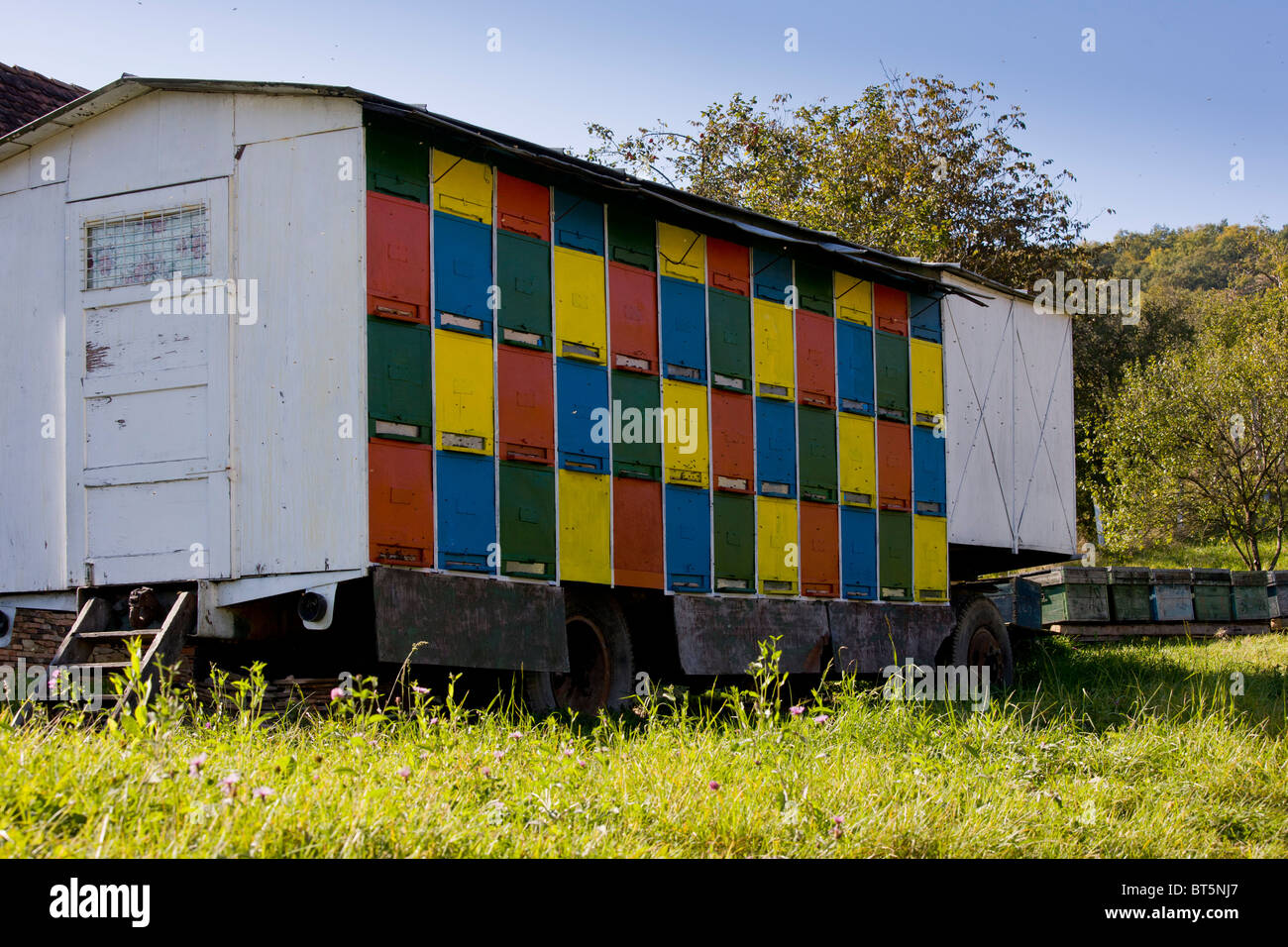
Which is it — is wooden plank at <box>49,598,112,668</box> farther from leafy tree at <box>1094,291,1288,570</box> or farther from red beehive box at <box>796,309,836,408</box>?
leafy tree at <box>1094,291,1288,570</box>

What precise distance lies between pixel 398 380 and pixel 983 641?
8931mm

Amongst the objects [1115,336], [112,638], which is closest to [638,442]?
[112,638]

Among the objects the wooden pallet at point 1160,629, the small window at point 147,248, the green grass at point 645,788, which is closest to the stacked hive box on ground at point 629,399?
A: the small window at point 147,248

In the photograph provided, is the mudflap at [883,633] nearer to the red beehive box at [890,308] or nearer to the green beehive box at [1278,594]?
the red beehive box at [890,308]

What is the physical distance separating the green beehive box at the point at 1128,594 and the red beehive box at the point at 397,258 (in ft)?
43.7

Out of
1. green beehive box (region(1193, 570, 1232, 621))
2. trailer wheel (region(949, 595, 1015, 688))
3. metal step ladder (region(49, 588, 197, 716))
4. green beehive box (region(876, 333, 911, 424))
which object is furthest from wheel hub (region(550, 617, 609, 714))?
green beehive box (region(1193, 570, 1232, 621))

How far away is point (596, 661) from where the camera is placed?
38.2 feet

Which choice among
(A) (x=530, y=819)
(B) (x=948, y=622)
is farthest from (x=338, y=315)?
(B) (x=948, y=622)

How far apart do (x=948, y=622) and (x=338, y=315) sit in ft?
28.1

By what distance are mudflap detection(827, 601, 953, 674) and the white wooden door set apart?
6.51m

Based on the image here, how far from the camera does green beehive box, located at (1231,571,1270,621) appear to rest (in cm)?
2184

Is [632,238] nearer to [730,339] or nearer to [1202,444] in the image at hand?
[730,339]

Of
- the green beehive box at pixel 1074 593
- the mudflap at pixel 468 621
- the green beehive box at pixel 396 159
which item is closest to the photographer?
the mudflap at pixel 468 621

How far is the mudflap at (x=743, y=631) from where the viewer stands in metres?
11.9
